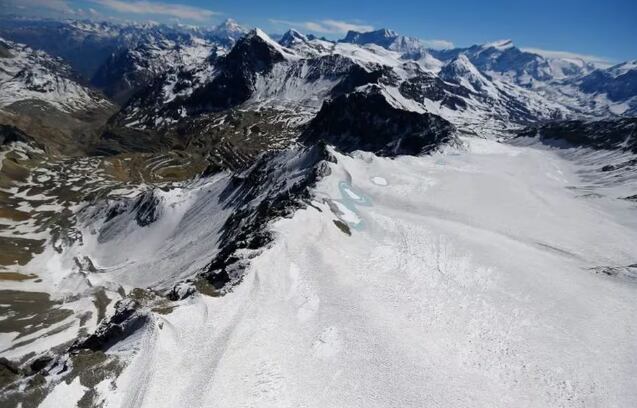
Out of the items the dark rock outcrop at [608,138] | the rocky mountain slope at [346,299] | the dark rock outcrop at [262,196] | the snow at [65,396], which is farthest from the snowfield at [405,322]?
the dark rock outcrop at [608,138]

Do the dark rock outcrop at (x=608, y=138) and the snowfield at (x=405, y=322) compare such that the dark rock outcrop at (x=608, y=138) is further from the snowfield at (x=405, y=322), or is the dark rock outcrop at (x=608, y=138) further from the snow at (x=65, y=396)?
the snow at (x=65, y=396)

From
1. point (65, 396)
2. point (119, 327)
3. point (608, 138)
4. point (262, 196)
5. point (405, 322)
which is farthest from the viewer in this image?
point (608, 138)

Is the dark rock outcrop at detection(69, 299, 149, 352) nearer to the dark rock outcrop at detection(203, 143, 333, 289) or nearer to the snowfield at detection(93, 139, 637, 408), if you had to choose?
the snowfield at detection(93, 139, 637, 408)

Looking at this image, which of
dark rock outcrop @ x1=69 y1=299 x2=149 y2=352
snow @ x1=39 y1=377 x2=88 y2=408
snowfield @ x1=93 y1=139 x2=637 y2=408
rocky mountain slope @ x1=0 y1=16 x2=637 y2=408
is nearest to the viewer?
snow @ x1=39 y1=377 x2=88 y2=408

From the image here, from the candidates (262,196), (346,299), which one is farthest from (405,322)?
(262,196)

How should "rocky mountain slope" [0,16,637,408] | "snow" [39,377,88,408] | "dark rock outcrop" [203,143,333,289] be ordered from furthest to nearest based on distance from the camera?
"dark rock outcrop" [203,143,333,289] < "rocky mountain slope" [0,16,637,408] < "snow" [39,377,88,408]

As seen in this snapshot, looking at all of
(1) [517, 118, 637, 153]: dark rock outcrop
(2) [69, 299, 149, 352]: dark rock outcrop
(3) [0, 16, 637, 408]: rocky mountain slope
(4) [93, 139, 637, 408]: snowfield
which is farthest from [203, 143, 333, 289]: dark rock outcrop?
(1) [517, 118, 637, 153]: dark rock outcrop

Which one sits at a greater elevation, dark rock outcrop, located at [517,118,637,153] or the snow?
dark rock outcrop, located at [517,118,637,153]

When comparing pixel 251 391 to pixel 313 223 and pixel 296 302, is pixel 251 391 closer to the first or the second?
pixel 296 302

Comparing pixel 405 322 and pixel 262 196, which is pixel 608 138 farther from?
pixel 405 322
